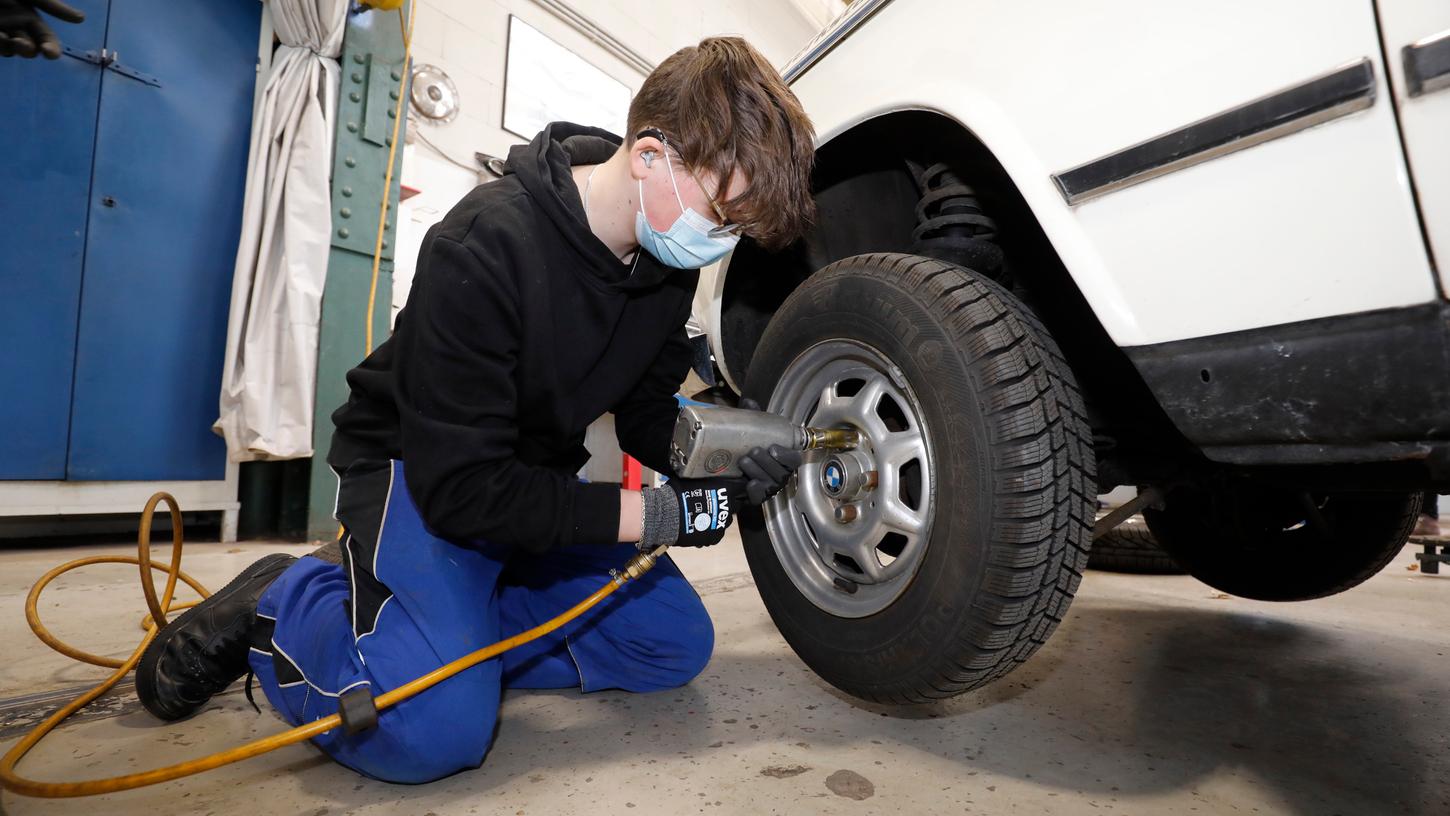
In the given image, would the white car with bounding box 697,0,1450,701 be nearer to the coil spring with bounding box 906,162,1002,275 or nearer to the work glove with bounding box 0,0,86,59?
the coil spring with bounding box 906,162,1002,275

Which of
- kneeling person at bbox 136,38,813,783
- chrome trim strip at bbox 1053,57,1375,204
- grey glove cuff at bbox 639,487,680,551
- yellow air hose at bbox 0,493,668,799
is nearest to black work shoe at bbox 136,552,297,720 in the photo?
kneeling person at bbox 136,38,813,783

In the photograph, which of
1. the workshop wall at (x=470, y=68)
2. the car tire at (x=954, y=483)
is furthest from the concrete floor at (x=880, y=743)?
the workshop wall at (x=470, y=68)

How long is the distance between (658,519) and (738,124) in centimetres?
61

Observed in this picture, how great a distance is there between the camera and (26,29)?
2.41ft

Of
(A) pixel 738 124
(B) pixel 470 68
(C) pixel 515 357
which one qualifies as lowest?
(C) pixel 515 357

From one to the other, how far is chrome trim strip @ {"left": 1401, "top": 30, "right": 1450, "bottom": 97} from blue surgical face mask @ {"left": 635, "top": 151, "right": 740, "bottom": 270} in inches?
29.4

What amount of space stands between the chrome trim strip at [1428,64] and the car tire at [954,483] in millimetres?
397

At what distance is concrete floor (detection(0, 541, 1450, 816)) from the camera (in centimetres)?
80

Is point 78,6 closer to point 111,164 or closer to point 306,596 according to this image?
point 111,164

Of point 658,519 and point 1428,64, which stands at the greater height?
point 1428,64

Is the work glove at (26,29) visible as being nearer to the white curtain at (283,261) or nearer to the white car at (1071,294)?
the white car at (1071,294)

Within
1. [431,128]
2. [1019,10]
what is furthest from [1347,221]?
[431,128]

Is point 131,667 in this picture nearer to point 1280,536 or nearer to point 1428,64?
point 1428,64

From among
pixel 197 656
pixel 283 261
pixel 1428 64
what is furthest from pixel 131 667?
pixel 1428 64
